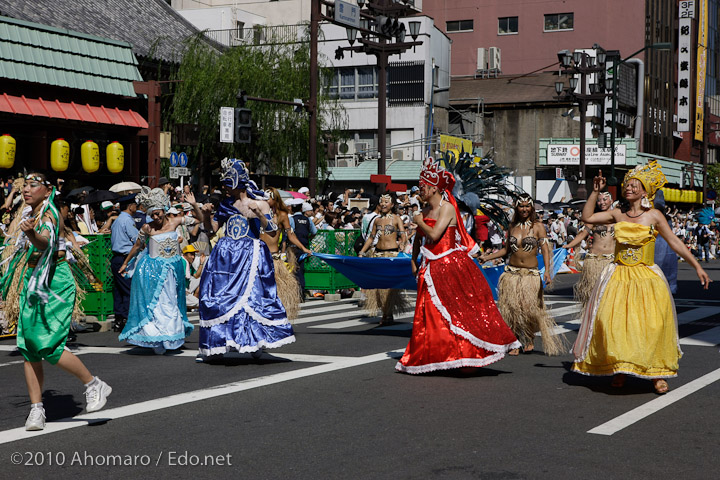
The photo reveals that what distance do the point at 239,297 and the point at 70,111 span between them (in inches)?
708

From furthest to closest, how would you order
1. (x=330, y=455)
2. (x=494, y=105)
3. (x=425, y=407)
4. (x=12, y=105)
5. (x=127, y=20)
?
(x=494, y=105), (x=127, y=20), (x=12, y=105), (x=425, y=407), (x=330, y=455)

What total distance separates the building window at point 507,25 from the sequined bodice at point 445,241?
58009 millimetres

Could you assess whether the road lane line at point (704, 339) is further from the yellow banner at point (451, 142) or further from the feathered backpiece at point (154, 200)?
the yellow banner at point (451, 142)

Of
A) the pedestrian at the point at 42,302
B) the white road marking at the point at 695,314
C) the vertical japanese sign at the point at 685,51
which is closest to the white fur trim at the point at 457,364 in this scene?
the pedestrian at the point at 42,302

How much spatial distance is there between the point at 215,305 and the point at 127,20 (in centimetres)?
2424

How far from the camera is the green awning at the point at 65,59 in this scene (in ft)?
79.3

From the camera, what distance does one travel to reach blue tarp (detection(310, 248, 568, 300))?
40.8ft

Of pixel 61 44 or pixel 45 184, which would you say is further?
pixel 61 44

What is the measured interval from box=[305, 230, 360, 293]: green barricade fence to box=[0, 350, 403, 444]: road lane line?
28.4 feet

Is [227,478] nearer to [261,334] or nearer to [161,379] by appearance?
[161,379]

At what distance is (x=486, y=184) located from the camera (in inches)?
474

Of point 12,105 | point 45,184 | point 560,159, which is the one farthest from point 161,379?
point 560,159

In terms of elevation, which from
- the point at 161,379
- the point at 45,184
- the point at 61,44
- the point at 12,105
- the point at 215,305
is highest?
the point at 61,44

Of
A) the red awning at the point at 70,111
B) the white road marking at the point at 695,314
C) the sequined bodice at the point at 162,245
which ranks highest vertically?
the red awning at the point at 70,111
